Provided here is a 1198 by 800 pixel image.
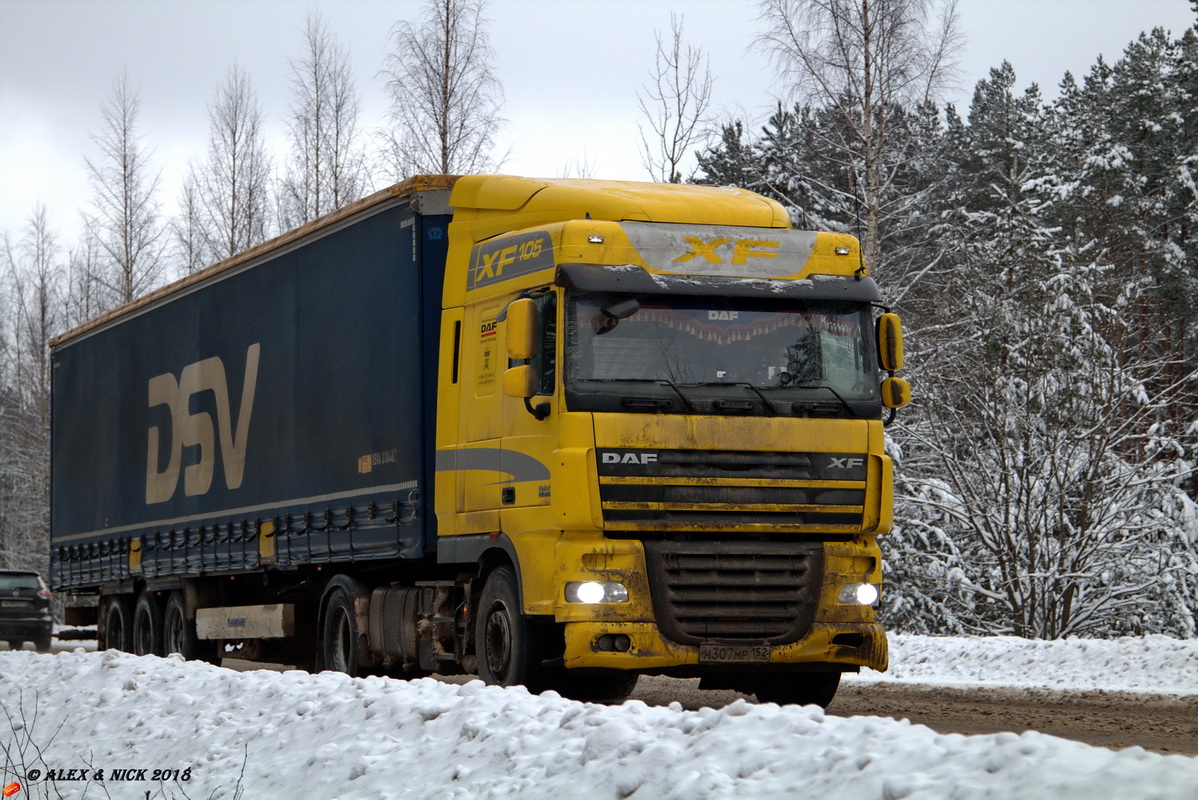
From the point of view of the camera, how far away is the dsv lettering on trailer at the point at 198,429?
1571 cm

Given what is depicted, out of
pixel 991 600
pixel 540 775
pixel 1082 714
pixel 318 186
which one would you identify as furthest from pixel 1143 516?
pixel 318 186

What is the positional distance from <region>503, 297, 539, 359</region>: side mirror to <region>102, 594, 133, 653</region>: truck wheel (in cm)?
1100

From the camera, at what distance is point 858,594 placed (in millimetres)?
10750

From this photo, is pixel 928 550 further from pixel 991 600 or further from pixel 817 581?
pixel 817 581

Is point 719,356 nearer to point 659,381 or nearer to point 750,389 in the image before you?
point 750,389

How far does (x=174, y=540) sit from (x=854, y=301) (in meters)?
9.48

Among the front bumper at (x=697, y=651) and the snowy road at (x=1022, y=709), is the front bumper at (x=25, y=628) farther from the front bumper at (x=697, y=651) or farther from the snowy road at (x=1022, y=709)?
the front bumper at (x=697, y=651)

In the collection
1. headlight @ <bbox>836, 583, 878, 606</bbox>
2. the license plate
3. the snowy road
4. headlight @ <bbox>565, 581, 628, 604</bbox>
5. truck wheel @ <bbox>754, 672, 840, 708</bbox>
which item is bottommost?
the snowy road

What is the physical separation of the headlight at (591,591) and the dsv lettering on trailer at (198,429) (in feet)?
21.2

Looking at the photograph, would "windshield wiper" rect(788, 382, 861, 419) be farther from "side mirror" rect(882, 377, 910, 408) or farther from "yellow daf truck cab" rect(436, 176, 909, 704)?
"side mirror" rect(882, 377, 910, 408)

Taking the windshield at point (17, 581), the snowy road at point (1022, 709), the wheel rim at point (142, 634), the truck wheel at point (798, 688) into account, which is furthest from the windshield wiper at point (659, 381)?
the windshield at point (17, 581)

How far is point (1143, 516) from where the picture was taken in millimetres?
21484

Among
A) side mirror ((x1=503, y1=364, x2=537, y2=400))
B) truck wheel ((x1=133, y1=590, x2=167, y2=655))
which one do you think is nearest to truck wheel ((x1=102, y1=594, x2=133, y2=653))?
truck wheel ((x1=133, y1=590, x2=167, y2=655))

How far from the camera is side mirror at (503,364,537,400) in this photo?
33.6ft
